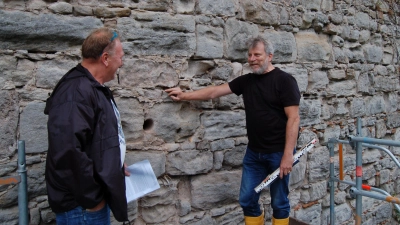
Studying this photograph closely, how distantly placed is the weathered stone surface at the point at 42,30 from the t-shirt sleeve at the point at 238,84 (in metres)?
1.14

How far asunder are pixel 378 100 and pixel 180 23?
10.8ft

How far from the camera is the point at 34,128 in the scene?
2.43 meters

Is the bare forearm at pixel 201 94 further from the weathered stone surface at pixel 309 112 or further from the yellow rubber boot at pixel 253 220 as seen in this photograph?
the weathered stone surface at pixel 309 112

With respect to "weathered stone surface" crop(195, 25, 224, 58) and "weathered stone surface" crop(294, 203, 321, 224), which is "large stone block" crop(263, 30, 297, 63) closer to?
"weathered stone surface" crop(195, 25, 224, 58)

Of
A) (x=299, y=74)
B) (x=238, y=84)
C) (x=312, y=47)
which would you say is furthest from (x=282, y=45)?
(x=238, y=84)

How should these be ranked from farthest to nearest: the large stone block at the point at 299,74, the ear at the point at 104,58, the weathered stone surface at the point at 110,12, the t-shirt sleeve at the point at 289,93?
the large stone block at the point at 299,74, the t-shirt sleeve at the point at 289,93, the weathered stone surface at the point at 110,12, the ear at the point at 104,58

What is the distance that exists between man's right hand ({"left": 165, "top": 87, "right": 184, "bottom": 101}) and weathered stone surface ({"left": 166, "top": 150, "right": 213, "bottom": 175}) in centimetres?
43

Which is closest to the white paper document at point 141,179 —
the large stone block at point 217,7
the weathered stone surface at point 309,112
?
the large stone block at point 217,7

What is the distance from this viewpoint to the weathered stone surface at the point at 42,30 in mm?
2350

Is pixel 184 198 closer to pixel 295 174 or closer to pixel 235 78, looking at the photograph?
pixel 235 78

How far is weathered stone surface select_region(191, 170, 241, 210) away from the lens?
3154 mm

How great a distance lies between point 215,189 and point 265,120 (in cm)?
75

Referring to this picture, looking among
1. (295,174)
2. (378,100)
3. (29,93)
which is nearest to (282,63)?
(295,174)

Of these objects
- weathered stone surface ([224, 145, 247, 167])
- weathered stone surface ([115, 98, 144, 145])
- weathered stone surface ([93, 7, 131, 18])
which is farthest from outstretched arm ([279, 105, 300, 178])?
weathered stone surface ([93, 7, 131, 18])
